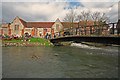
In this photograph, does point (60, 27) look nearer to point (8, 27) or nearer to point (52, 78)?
point (8, 27)

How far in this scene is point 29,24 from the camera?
99062mm

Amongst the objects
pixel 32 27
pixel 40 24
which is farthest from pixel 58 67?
pixel 40 24

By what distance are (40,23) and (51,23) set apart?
6007 millimetres

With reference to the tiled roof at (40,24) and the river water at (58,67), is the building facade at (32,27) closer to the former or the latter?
the tiled roof at (40,24)

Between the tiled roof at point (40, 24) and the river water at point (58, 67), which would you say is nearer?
the river water at point (58, 67)

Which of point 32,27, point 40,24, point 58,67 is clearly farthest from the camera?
point 40,24

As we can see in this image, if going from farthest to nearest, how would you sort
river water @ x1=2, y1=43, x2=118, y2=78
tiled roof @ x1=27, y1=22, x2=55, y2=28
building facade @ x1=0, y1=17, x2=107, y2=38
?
tiled roof @ x1=27, y1=22, x2=55, y2=28
building facade @ x1=0, y1=17, x2=107, y2=38
river water @ x1=2, y1=43, x2=118, y2=78

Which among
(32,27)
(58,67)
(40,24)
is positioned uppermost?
(40,24)

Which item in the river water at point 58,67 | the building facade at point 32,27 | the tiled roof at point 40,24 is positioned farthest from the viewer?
the tiled roof at point 40,24

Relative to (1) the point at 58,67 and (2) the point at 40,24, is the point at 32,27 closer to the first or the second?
(2) the point at 40,24

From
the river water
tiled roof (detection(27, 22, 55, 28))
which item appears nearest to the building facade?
tiled roof (detection(27, 22, 55, 28))

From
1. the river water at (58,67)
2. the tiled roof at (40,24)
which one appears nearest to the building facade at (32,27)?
the tiled roof at (40,24)

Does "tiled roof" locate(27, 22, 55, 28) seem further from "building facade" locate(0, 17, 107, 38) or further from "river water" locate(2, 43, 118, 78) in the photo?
"river water" locate(2, 43, 118, 78)

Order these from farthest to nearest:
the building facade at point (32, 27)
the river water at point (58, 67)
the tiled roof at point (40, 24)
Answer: the tiled roof at point (40, 24)
the building facade at point (32, 27)
the river water at point (58, 67)
